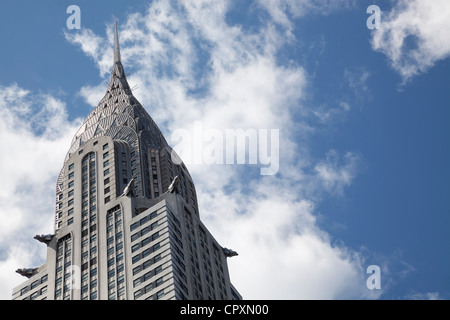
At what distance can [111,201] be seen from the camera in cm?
14912

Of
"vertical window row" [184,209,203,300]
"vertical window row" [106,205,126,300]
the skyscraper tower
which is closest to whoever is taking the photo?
"vertical window row" [106,205,126,300]

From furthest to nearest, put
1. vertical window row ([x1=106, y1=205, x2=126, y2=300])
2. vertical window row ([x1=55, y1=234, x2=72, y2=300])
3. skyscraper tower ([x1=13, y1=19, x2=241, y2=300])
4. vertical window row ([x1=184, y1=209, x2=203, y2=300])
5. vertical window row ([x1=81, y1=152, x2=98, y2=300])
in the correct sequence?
vertical window row ([x1=55, y1=234, x2=72, y2=300])
vertical window row ([x1=81, y1=152, x2=98, y2=300])
vertical window row ([x1=184, y1=209, x2=203, y2=300])
skyscraper tower ([x1=13, y1=19, x2=241, y2=300])
vertical window row ([x1=106, y1=205, x2=126, y2=300])

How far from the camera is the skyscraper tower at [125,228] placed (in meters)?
133

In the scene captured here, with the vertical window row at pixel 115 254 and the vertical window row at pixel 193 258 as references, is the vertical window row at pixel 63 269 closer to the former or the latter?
the vertical window row at pixel 115 254

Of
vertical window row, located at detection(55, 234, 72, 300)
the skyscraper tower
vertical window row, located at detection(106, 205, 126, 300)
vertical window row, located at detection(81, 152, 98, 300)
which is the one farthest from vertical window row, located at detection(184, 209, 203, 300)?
vertical window row, located at detection(55, 234, 72, 300)

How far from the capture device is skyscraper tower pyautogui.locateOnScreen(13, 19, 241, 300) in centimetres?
13325

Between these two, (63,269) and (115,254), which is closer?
(115,254)

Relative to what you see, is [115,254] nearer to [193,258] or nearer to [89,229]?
[89,229]

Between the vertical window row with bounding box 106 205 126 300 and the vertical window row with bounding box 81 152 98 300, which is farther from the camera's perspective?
the vertical window row with bounding box 81 152 98 300

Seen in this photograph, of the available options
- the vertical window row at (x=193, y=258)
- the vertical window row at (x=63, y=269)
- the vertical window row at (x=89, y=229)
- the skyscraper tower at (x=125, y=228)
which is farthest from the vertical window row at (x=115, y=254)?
the vertical window row at (x=193, y=258)

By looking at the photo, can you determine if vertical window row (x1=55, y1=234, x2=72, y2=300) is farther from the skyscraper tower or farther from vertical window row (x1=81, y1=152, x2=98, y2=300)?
vertical window row (x1=81, y1=152, x2=98, y2=300)

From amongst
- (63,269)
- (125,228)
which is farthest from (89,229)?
(63,269)

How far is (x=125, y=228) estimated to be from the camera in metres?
142
